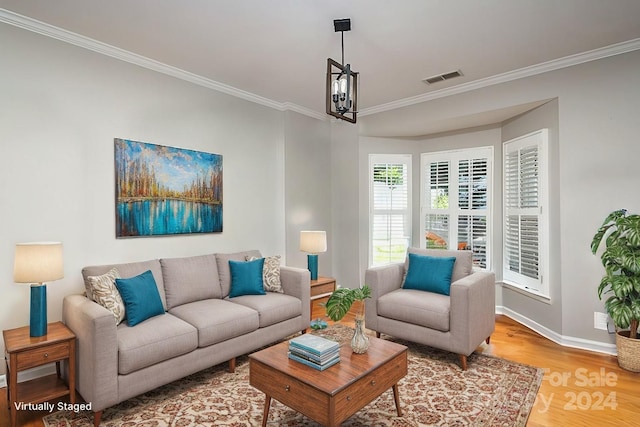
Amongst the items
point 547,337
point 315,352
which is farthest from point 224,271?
point 547,337

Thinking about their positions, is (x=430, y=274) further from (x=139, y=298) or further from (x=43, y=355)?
(x=43, y=355)

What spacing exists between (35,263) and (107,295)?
1.60 ft

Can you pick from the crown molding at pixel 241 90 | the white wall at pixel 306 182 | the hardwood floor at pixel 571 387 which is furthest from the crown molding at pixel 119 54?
the hardwood floor at pixel 571 387

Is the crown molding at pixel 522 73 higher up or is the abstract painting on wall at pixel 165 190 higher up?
the crown molding at pixel 522 73

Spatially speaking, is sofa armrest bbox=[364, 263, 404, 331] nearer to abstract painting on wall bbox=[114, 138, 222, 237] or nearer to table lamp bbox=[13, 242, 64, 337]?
abstract painting on wall bbox=[114, 138, 222, 237]

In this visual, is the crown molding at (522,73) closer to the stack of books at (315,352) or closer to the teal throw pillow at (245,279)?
the teal throw pillow at (245,279)

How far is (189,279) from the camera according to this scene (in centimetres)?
328

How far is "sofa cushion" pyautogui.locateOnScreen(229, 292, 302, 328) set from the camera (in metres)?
3.17

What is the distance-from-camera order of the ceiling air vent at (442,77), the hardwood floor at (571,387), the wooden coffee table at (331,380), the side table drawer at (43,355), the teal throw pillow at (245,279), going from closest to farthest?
1. the wooden coffee table at (331,380)
2. the side table drawer at (43,355)
3. the hardwood floor at (571,387)
4. the teal throw pillow at (245,279)
5. the ceiling air vent at (442,77)

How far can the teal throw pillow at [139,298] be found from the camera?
2.62 m

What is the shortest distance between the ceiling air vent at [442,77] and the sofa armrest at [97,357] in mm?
3720

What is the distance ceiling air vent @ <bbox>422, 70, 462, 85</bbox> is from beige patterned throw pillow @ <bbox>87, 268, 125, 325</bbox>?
363 cm

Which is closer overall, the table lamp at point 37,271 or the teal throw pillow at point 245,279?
the table lamp at point 37,271

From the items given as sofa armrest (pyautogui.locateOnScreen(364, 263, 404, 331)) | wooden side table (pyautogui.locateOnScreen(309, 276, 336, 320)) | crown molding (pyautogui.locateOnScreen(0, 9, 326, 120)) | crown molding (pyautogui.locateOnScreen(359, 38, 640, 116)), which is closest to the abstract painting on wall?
crown molding (pyautogui.locateOnScreen(0, 9, 326, 120))
